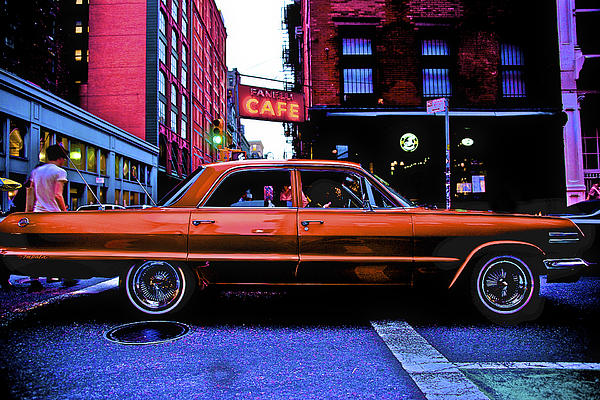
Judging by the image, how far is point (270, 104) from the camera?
13906 millimetres

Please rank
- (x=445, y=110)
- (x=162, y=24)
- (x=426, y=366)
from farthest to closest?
1. (x=162, y=24)
2. (x=445, y=110)
3. (x=426, y=366)

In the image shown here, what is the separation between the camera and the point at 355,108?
41.5 feet

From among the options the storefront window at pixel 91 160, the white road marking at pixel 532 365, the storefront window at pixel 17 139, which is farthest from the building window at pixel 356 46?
the storefront window at pixel 91 160

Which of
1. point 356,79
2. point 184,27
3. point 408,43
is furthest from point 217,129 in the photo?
point 184,27

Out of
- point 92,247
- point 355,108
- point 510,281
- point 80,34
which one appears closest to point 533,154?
point 355,108

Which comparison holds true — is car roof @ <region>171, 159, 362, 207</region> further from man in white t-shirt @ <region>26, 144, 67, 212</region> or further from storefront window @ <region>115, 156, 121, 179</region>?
storefront window @ <region>115, 156, 121, 179</region>

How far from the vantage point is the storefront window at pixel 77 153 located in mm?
24578

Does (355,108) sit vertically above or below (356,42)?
below

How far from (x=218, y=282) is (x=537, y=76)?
14.1 metres

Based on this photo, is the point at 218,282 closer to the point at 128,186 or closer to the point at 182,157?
the point at 128,186

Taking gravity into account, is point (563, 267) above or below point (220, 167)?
below

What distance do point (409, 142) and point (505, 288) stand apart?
9.84m

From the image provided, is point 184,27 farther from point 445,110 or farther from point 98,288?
point 98,288

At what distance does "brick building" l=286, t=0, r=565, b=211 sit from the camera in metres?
13.6
